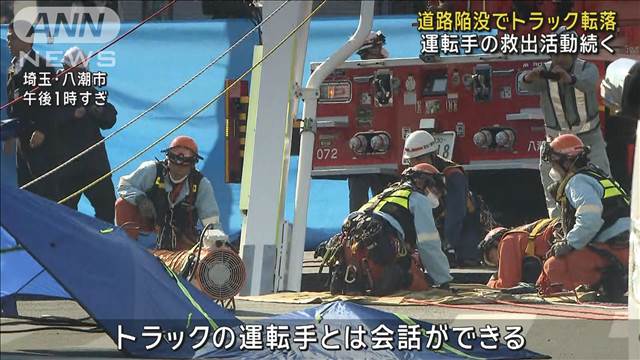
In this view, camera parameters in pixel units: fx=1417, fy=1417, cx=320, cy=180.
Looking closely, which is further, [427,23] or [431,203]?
[427,23]

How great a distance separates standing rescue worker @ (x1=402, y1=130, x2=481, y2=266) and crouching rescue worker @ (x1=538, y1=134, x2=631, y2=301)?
5.56 feet

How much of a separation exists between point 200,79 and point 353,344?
278 inches

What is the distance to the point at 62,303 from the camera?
1055cm

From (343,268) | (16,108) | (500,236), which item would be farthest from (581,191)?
(16,108)

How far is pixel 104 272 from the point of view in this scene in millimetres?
7492

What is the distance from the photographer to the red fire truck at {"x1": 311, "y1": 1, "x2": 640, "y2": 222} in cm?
1309

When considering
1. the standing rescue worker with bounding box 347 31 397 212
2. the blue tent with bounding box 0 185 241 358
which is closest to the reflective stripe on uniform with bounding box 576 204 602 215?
the blue tent with bounding box 0 185 241 358

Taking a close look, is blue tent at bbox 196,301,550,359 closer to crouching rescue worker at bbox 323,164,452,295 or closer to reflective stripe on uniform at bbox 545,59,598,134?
crouching rescue worker at bbox 323,164,452,295

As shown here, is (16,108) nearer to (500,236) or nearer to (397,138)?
(397,138)

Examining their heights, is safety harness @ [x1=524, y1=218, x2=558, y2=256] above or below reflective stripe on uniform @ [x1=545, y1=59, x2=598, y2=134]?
below

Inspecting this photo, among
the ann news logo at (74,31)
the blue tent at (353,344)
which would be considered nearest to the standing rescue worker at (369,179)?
the ann news logo at (74,31)

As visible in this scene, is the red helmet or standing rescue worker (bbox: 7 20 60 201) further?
standing rescue worker (bbox: 7 20 60 201)

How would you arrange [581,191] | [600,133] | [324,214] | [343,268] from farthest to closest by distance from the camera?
[324,214]
[600,133]
[343,268]
[581,191]

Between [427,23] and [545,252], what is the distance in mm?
3210
